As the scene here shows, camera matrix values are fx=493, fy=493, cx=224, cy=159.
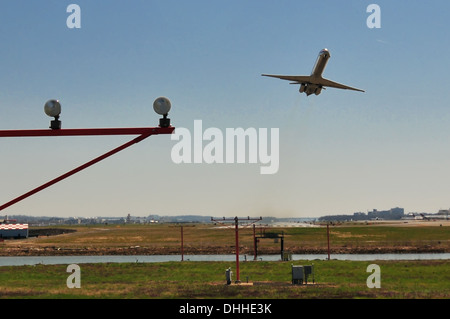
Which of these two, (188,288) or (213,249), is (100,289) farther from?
(213,249)

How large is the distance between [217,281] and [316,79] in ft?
128

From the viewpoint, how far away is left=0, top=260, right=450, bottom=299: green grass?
46.2m

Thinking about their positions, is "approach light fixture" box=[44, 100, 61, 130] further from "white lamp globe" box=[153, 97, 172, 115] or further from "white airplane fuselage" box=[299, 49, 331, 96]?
"white airplane fuselage" box=[299, 49, 331, 96]

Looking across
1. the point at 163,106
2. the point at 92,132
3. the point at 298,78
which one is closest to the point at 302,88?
the point at 298,78

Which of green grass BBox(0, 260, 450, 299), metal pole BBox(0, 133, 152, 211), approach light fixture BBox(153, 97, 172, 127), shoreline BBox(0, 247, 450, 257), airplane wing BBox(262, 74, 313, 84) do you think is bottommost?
shoreline BBox(0, 247, 450, 257)

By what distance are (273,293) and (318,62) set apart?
147ft

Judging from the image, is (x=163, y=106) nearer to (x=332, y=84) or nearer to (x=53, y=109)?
(x=53, y=109)

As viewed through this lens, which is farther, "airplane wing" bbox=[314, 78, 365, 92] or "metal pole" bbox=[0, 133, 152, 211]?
"airplane wing" bbox=[314, 78, 365, 92]

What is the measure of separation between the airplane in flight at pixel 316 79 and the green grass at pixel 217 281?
1110 inches

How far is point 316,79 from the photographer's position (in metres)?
80.0

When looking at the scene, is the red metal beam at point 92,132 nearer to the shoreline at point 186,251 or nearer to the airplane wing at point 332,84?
the airplane wing at point 332,84

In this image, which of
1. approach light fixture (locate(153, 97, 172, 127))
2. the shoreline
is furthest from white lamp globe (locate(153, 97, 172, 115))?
the shoreline

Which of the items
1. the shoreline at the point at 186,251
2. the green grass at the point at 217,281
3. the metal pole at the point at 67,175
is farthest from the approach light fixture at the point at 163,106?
the shoreline at the point at 186,251

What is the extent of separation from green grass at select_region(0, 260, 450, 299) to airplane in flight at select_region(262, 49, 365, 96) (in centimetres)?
2821
